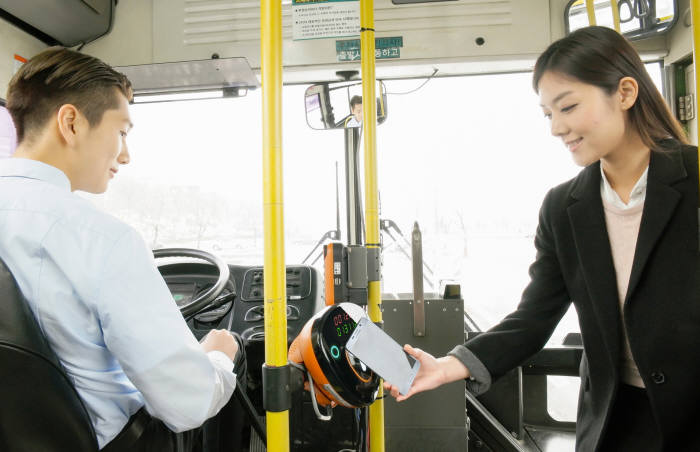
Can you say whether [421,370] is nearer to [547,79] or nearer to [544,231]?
[544,231]

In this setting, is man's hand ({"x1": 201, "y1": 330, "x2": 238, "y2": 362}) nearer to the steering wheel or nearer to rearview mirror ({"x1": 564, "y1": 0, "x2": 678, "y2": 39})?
the steering wheel

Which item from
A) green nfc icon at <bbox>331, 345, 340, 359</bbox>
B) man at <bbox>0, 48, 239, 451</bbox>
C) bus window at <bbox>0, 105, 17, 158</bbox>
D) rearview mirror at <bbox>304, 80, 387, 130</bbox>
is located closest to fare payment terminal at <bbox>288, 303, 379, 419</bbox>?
green nfc icon at <bbox>331, 345, 340, 359</bbox>

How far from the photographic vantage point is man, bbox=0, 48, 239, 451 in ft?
2.66

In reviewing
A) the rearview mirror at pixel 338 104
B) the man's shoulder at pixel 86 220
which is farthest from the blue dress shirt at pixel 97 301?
the rearview mirror at pixel 338 104

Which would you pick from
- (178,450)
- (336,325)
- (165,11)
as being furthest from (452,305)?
(165,11)

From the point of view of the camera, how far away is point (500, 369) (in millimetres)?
1210

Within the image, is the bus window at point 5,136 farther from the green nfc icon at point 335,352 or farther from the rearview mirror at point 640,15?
the rearview mirror at point 640,15

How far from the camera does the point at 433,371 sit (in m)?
1.16

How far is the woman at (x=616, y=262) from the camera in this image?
3.06ft

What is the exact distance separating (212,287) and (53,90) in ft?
2.19

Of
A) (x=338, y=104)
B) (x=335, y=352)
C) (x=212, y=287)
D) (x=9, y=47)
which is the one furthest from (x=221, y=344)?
(x=9, y=47)

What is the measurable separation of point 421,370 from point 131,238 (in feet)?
2.51

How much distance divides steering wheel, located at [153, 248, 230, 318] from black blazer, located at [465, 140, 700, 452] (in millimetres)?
773

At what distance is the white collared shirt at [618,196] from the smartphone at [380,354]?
2.10ft
